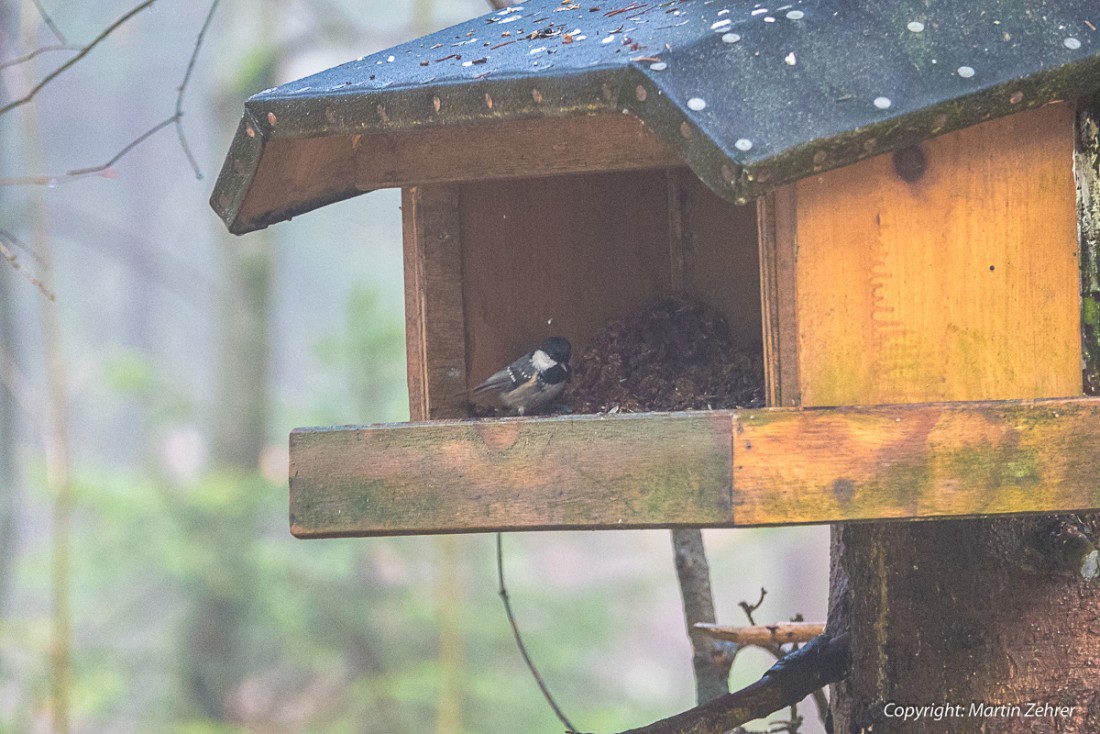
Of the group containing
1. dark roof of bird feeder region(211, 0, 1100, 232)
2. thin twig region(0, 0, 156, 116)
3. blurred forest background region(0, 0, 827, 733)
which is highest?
thin twig region(0, 0, 156, 116)

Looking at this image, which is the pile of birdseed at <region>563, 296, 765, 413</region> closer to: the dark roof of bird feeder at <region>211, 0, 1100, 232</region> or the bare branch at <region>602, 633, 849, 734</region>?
the bare branch at <region>602, 633, 849, 734</region>

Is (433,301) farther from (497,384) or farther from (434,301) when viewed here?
(497,384)

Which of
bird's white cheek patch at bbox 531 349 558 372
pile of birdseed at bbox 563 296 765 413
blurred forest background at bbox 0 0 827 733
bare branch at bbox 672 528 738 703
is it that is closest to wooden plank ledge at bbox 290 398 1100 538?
pile of birdseed at bbox 563 296 765 413

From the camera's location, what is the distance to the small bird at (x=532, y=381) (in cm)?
230

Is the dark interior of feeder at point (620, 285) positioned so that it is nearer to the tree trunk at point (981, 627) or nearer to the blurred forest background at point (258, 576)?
the tree trunk at point (981, 627)

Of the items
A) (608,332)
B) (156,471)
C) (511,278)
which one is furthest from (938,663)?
(156,471)

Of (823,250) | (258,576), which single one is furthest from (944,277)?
(258,576)

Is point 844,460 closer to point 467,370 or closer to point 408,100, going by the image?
point 408,100

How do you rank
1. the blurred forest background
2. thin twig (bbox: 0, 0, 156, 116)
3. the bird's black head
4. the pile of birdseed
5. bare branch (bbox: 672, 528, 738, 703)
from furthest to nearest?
the blurred forest background, bare branch (bbox: 672, 528, 738, 703), the bird's black head, the pile of birdseed, thin twig (bbox: 0, 0, 156, 116)

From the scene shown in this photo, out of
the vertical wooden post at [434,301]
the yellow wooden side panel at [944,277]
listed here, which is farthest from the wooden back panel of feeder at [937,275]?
the vertical wooden post at [434,301]

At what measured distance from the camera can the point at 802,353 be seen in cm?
175

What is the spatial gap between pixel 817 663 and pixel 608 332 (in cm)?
78

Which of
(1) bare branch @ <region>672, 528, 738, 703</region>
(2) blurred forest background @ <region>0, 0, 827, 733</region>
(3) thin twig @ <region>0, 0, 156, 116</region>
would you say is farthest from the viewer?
(2) blurred forest background @ <region>0, 0, 827, 733</region>

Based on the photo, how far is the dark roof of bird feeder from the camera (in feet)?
5.08
